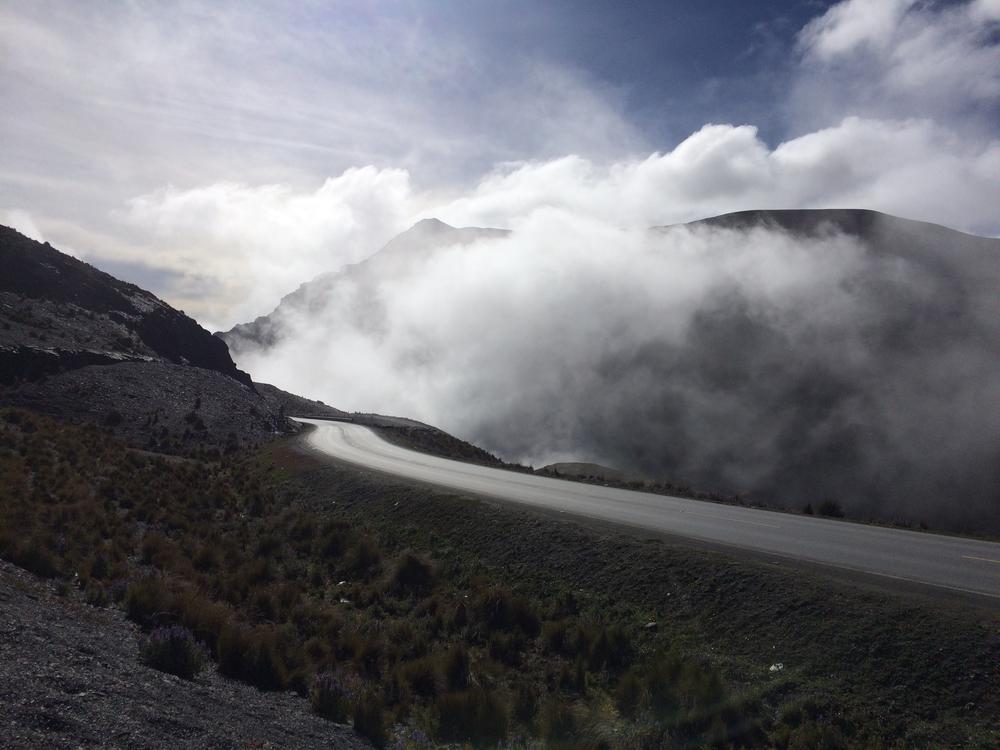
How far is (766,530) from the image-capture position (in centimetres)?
1748

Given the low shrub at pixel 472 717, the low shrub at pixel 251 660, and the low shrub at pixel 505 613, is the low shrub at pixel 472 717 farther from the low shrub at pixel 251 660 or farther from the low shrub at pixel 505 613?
the low shrub at pixel 505 613

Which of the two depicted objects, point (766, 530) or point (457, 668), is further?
point (766, 530)

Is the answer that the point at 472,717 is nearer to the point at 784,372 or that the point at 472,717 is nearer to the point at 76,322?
the point at 76,322

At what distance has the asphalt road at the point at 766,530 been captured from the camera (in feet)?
42.5

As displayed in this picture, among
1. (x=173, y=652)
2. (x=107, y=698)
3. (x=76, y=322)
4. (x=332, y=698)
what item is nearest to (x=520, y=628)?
(x=332, y=698)

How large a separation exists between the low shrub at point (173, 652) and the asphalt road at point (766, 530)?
11085 mm

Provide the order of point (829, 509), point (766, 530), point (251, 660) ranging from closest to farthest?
point (251, 660) → point (766, 530) → point (829, 509)

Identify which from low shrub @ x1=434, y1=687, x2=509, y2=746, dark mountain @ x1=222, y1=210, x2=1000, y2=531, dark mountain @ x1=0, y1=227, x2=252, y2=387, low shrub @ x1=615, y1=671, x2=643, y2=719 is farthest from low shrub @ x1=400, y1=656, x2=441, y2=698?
dark mountain @ x1=222, y1=210, x2=1000, y2=531

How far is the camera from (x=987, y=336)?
8762cm

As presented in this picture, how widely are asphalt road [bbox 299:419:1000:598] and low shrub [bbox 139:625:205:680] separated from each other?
11.1 m

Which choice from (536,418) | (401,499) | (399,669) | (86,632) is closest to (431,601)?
(399,669)

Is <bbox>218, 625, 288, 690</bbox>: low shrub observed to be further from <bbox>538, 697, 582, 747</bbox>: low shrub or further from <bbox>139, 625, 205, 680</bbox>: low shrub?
<bbox>538, 697, 582, 747</bbox>: low shrub

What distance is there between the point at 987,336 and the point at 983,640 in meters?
98.7

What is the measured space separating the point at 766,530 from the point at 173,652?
1442 cm
